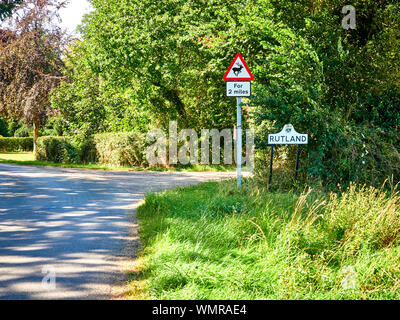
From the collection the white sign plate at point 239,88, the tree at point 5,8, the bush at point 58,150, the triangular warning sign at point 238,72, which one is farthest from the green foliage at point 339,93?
the bush at point 58,150

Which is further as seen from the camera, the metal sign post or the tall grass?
the metal sign post

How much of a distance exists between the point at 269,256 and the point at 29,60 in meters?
25.7

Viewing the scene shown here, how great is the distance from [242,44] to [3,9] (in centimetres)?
761

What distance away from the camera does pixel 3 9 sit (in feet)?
39.9

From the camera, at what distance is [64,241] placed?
602 cm

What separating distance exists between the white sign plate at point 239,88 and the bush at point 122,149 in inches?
456

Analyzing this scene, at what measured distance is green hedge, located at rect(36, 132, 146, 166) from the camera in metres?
20.6

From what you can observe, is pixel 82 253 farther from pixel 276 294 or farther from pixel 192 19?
pixel 192 19

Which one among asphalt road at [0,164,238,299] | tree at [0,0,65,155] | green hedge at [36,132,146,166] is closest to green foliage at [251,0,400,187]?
asphalt road at [0,164,238,299]

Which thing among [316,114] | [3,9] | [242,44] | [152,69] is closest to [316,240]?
[316,114]

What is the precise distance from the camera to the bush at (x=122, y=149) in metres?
20.5

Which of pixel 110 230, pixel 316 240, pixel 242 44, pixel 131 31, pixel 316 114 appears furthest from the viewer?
pixel 131 31

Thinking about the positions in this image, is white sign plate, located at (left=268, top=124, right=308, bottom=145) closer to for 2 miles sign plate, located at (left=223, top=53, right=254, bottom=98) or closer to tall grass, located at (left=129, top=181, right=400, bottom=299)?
for 2 miles sign plate, located at (left=223, top=53, right=254, bottom=98)

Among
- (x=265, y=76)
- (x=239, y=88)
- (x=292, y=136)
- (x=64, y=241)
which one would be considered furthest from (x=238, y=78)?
(x=64, y=241)
